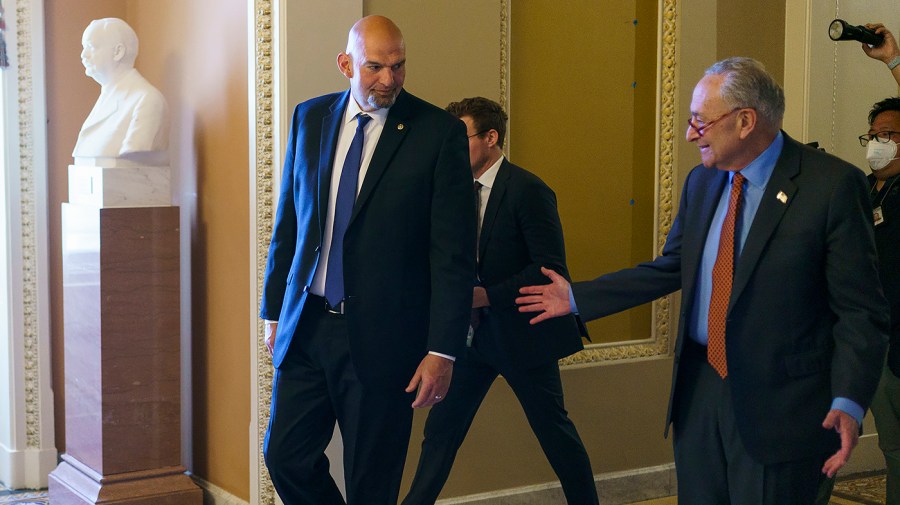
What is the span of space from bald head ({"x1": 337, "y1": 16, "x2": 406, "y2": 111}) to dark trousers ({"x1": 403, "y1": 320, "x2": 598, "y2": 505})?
101 centimetres

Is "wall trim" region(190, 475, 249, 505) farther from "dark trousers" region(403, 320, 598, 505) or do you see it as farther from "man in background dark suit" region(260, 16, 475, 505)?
"man in background dark suit" region(260, 16, 475, 505)

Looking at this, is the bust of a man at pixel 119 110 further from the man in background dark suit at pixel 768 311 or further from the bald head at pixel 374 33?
the man in background dark suit at pixel 768 311

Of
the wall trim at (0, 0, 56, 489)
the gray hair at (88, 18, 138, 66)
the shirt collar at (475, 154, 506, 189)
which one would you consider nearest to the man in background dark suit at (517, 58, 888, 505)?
the shirt collar at (475, 154, 506, 189)

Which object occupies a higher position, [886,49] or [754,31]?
[754,31]

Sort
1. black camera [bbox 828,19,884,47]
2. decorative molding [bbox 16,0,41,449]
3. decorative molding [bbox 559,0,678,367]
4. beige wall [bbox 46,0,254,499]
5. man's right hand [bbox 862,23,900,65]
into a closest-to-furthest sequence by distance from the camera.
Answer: black camera [bbox 828,19,884,47], man's right hand [bbox 862,23,900,65], beige wall [bbox 46,0,254,499], decorative molding [bbox 559,0,678,367], decorative molding [bbox 16,0,41,449]

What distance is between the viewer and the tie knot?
9.06ft

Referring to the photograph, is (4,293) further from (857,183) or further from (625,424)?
(857,183)

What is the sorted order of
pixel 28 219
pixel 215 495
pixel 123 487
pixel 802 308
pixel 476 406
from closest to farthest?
1. pixel 802 308
2. pixel 476 406
3. pixel 123 487
4. pixel 215 495
5. pixel 28 219

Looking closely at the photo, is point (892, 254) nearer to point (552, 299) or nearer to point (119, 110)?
point (552, 299)

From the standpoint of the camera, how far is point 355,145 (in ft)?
9.03

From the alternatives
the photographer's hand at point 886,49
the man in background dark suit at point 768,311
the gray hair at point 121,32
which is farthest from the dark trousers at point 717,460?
the gray hair at point 121,32

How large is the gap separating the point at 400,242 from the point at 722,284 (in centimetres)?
81

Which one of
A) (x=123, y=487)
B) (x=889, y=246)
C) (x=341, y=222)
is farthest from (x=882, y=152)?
(x=123, y=487)

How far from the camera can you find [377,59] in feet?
8.81
